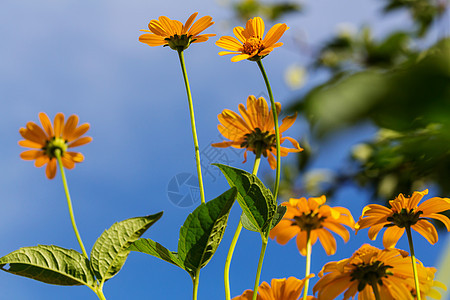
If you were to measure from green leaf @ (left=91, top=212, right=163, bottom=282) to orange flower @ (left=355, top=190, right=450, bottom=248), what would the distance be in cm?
21

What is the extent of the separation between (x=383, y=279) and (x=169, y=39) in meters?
0.33

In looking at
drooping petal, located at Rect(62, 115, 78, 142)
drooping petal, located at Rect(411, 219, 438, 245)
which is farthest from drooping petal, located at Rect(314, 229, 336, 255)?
drooping petal, located at Rect(62, 115, 78, 142)

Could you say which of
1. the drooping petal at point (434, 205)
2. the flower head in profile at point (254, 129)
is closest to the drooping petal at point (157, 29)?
the flower head in profile at point (254, 129)

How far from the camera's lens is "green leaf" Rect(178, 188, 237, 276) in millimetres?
349

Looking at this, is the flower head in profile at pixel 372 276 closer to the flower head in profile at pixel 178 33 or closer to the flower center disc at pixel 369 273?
the flower center disc at pixel 369 273

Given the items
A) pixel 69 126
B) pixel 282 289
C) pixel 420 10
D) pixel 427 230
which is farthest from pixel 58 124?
pixel 420 10

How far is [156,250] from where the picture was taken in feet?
1.24

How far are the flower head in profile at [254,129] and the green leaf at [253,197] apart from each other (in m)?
0.10

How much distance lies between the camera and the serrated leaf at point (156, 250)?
37cm

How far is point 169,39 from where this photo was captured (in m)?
0.45

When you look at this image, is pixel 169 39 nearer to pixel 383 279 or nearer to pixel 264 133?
pixel 264 133

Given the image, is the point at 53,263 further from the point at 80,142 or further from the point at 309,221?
the point at 309,221

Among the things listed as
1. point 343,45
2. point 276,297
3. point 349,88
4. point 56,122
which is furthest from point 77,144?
point 343,45

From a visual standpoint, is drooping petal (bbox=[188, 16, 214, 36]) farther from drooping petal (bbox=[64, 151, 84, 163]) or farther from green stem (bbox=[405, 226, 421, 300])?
green stem (bbox=[405, 226, 421, 300])
